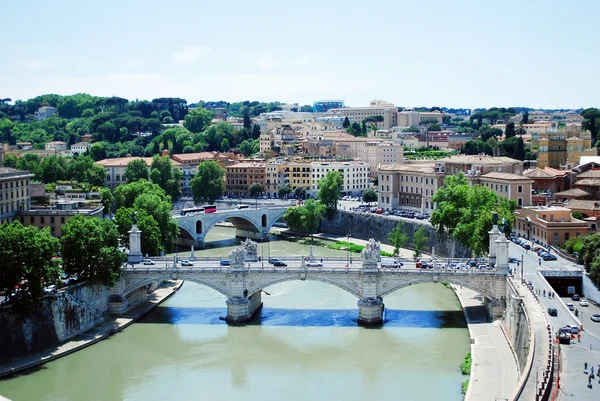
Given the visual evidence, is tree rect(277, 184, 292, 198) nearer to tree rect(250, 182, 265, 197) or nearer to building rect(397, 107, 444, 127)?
tree rect(250, 182, 265, 197)

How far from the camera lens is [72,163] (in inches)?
2943

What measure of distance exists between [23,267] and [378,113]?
106 metres

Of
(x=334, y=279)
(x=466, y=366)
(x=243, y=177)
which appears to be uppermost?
(x=243, y=177)

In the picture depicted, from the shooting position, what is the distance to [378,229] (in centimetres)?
5703

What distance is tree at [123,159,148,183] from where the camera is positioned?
245 ft

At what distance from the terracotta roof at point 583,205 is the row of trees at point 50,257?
81.9 ft

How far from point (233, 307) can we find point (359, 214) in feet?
86.6

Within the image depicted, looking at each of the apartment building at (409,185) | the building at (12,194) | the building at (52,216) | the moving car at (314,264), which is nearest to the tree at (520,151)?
the apartment building at (409,185)

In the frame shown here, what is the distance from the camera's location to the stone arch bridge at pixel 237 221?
55.7 m

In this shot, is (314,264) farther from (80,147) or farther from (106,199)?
(80,147)

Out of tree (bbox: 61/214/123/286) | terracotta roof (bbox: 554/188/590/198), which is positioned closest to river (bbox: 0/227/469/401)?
tree (bbox: 61/214/123/286)

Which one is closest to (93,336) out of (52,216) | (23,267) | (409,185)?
(23,267)

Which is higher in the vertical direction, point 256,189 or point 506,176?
point 506,176

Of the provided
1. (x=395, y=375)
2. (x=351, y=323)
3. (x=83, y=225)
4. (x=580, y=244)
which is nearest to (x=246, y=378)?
(x=395, y=375)
